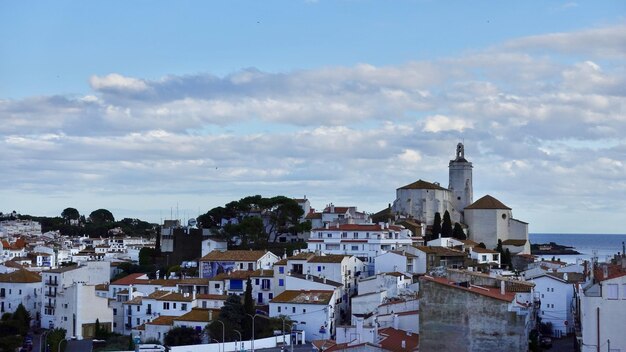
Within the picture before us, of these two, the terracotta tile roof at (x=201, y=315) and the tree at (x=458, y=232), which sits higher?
the tree at (x=458, y=232)

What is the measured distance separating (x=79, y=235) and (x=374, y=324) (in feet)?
384

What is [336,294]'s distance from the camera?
171 ft

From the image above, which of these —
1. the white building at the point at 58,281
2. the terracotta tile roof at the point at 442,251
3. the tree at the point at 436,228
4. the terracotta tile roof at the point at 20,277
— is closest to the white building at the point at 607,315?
the terracotta tile roof at the point at 442,251

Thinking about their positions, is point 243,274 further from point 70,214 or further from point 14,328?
point 70,214

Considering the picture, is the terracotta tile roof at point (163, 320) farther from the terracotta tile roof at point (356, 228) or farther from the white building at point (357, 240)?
the terracotta tile roof at point (356, 228)

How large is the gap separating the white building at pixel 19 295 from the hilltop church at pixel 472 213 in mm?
32131

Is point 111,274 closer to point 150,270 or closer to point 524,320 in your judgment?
point 150,270

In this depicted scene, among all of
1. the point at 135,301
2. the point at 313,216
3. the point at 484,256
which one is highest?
the point at 313,216

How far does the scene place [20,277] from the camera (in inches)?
2532

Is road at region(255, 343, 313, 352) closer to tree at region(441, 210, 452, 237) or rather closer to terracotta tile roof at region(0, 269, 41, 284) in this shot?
terracotta tile roof at region(0, 269, 41, 284)

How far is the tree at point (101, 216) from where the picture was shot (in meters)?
168

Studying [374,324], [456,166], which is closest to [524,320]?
[374,324]

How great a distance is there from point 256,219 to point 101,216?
102723 millimetres

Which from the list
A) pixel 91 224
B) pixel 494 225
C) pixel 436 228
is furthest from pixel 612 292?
pixel 91 224
